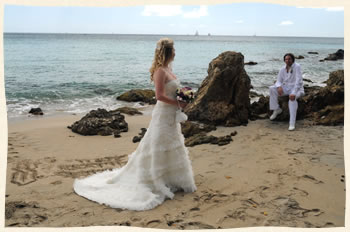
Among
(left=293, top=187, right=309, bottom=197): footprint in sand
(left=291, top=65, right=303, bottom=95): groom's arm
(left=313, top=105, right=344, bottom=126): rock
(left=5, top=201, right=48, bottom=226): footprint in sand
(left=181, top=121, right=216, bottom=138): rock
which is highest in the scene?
(left=291, top=65, right=303, bottom=95): groom's arm

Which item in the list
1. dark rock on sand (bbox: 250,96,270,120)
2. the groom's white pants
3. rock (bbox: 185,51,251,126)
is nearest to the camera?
the groom's white pants

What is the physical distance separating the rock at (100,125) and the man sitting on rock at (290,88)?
4.18 meters

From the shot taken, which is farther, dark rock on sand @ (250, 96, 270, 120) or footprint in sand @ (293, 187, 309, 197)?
dark rock on sand @ (250, 96, 270, 120)

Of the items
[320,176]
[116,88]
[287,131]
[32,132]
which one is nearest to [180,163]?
[320,176]

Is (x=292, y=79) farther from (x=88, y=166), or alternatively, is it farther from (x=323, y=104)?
(x=88, y=166)

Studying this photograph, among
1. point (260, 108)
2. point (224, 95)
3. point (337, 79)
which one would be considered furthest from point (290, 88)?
point (224, 95)

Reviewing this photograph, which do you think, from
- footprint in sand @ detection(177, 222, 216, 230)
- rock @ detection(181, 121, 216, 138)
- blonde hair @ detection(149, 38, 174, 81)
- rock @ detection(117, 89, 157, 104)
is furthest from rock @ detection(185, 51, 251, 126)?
rock @ detection(117, 89, 157, 104)

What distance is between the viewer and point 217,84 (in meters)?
8.88

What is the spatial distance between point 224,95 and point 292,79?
1.84 metres

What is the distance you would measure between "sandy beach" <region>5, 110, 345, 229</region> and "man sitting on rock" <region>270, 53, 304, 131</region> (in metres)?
A: 0.60

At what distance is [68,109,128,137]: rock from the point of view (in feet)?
27.4

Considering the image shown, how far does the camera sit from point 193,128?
7980mm

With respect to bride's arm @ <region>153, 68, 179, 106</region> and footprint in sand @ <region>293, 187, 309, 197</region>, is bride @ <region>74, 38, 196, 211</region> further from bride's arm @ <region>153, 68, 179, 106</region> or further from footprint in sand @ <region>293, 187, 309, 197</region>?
footprint in sand @ <region>293, 187, 309, 197</region>

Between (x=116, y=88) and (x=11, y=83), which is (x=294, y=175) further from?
(x=11, y=83)
